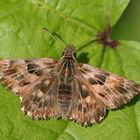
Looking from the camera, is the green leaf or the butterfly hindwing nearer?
the green leaf

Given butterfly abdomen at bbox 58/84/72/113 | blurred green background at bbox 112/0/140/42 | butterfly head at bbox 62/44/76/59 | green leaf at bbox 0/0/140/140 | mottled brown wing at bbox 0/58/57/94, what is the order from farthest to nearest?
blurred green background at bbox 112/0/140/42, butterfly head at bbox 62/44/76/59, mottled brown wing at bbox 0/58/57/94, butterfly abdomen at bbox 58/84/72/113, green leaf at bbox 0/0/140/140

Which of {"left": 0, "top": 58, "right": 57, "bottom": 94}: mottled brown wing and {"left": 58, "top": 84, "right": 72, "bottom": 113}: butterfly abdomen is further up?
{"left": 0, "top": 58, "right": 57, "bottom": 94}: mottled brown wing

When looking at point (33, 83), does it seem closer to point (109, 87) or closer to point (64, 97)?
point (64, 97)

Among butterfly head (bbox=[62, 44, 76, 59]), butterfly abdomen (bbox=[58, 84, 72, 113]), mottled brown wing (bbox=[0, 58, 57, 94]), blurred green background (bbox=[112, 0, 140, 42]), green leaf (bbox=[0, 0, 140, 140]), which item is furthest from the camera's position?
blurred green background (bbox=[112, 0, 140, 42])

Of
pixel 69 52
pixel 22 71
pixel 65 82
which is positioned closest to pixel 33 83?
pixel 22 71

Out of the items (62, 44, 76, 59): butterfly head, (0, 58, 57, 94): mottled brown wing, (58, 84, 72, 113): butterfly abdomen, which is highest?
(62, 44, 76, 59): butterfly head

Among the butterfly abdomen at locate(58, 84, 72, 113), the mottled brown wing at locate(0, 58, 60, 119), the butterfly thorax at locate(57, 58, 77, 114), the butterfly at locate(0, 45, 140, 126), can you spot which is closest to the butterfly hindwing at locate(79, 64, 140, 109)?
the butterfly at locate(0, 45, 140, 126)

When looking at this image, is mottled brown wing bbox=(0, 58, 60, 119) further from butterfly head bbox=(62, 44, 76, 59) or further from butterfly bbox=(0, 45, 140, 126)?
butterfly head bbox=(62, 44, 76, 59)

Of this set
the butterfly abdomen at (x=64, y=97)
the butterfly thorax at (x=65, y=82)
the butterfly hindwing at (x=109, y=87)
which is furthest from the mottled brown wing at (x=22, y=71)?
the butterfly hindwing at (x=109, y=87)
